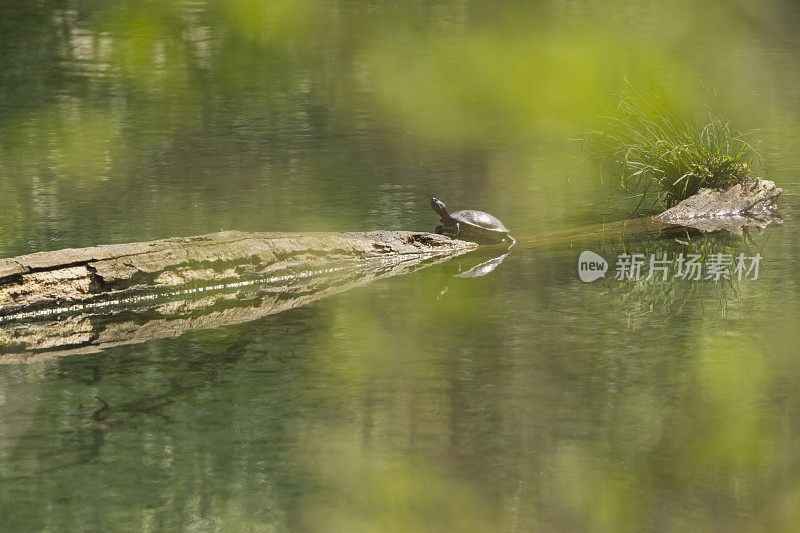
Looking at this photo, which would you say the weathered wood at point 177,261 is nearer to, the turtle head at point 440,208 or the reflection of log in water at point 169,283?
the reflection of log in water at point 169,283

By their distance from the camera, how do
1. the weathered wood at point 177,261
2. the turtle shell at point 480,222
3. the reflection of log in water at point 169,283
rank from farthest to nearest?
the turtle shell at point 480,222
the weathered wood at point 177,261
the reflection of log in water at point 169,283

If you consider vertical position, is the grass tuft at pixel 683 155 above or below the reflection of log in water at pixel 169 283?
above

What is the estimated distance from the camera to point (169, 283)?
5.21 m

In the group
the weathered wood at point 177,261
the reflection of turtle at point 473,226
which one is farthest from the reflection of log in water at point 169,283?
the reflection of turtle at point 473,226

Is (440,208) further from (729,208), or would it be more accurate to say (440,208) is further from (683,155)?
(729,208)

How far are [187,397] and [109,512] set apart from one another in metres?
0.88

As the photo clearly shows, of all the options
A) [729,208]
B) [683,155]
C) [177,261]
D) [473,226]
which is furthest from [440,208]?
[729,208]

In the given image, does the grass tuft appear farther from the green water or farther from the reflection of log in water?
the reflection of log in water

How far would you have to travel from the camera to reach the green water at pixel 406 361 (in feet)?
9.94

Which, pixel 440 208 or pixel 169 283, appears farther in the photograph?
pixel 440 208

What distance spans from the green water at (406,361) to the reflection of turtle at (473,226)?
0.14m

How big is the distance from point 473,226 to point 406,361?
6.63 feet

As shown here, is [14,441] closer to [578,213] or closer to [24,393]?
[24,393]

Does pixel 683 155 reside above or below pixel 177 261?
above
